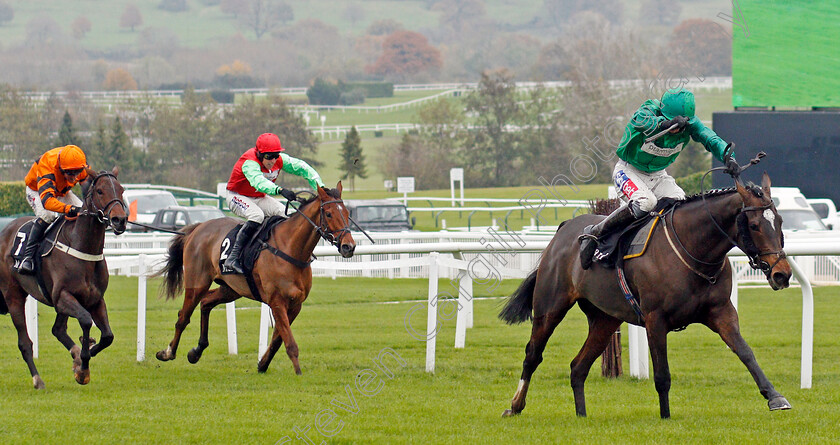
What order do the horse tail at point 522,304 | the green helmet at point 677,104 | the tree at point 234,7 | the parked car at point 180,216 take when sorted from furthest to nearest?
the tree at point 234,7
the parked car at point 180,216
the horse tail at point 522,304
the green helmet at point 677,104

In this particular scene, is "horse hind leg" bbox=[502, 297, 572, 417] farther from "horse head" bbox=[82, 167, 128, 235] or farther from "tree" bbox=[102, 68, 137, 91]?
"tree" bbox=[102, 68, 137, 91]

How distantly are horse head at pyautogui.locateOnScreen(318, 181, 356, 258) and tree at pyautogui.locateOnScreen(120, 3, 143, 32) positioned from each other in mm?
168895

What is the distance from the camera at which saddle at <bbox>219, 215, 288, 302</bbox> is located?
28.0 feet

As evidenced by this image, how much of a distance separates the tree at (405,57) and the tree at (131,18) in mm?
42898

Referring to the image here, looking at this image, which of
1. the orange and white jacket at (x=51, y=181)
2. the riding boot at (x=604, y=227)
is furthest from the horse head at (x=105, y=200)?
the riding boot at (x=604, y=227)

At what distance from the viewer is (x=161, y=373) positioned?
8531mm

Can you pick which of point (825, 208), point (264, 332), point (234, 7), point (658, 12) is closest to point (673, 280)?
point (264, 332)

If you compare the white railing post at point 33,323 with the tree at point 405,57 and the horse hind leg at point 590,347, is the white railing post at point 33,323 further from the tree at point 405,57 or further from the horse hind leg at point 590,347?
the tree at point 405,57

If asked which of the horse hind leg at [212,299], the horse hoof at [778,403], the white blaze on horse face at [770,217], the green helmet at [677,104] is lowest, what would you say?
the horse hind leg at [212,299]

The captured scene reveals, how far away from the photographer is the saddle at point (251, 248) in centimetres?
853

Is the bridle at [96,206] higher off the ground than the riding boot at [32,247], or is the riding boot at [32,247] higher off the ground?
the bridle at [96,206]

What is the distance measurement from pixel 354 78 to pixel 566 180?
133449 mm

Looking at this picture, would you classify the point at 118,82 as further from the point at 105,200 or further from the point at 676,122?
the point at 676,122

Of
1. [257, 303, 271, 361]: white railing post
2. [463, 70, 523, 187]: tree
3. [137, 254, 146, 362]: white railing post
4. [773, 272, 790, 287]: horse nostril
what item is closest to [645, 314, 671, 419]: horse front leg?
[773, 272, 790, 287]: horse nostril
